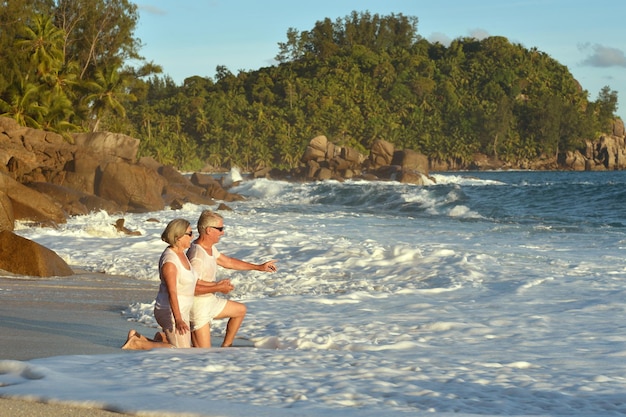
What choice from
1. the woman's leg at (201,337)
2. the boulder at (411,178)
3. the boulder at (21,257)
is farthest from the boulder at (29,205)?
the boulder at (411,178)

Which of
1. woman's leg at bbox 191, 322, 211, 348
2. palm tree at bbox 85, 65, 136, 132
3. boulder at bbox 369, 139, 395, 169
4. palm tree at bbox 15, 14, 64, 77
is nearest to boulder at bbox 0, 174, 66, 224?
woman's leg at bbox 191, 322, 211, 348

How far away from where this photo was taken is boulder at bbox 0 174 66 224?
2047 centimetres

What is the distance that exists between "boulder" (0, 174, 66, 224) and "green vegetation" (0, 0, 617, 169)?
2902 inches

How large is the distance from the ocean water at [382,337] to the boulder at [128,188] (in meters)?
11.8

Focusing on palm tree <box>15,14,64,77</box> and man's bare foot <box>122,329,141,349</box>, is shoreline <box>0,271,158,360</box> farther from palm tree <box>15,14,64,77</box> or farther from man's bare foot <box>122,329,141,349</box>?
palm tree <box>15,14,64,77</box>

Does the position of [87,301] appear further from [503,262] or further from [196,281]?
[503,262]

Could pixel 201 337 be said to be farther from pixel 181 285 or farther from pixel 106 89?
pixel 106 89

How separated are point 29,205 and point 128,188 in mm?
9696

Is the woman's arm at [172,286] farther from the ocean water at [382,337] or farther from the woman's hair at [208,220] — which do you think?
the woman's hair at [208,220]

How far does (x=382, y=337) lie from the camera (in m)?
7.39

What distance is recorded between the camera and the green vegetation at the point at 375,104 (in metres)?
122

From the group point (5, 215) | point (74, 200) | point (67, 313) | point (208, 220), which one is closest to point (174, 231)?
point (208, 220)

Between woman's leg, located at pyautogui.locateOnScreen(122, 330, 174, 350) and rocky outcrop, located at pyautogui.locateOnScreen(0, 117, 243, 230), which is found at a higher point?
rocky outcrop, located at pyautogui.locateOnScreen(0, 117, 243, 230)

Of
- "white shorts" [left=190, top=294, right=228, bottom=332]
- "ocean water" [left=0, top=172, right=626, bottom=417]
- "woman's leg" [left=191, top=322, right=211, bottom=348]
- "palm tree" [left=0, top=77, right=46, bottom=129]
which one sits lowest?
"ocean water" [left=0, top=172, right=626, bottom=417]
